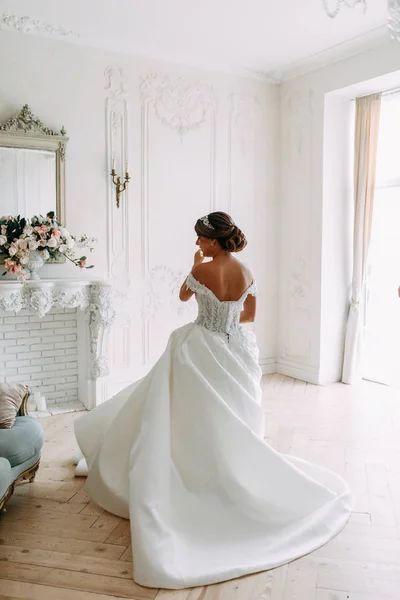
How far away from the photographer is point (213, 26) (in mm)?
5418

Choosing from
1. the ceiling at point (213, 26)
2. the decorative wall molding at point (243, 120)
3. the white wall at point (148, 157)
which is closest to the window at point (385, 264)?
the ceiling at point (213, 26)

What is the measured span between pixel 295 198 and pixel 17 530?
4944 mm

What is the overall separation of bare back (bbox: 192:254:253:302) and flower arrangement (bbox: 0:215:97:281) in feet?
6.64

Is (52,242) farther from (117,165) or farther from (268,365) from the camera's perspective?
(268,365)

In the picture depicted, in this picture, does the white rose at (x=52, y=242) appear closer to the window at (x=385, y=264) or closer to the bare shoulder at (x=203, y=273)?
the bare shoulder at (x=203, y=273)

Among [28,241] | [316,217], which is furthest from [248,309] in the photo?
[316,217]

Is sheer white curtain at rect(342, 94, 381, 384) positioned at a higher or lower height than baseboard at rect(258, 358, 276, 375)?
higher

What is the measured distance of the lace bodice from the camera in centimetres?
359

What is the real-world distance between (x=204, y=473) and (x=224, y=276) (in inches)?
46.9

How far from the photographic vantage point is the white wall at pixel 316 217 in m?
6.43

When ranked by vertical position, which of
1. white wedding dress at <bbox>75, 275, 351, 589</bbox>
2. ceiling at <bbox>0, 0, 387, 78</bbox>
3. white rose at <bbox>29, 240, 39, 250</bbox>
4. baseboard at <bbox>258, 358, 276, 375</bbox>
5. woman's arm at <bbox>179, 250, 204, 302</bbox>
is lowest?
baseboard at <bbox>258, 358, 276, 375</bbox>

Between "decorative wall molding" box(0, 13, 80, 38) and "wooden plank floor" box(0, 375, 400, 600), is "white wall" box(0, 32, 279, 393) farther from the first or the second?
"wooden plank floor" box(0, 375, 400, 600)

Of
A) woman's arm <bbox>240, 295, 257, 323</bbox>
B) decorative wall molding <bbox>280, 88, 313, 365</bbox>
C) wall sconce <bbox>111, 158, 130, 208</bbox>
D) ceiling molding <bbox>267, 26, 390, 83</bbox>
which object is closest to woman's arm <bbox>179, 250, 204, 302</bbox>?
woman's arm <bbox>240, 295, 257, 323</bbox>

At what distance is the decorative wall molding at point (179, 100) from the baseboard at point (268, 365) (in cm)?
290
